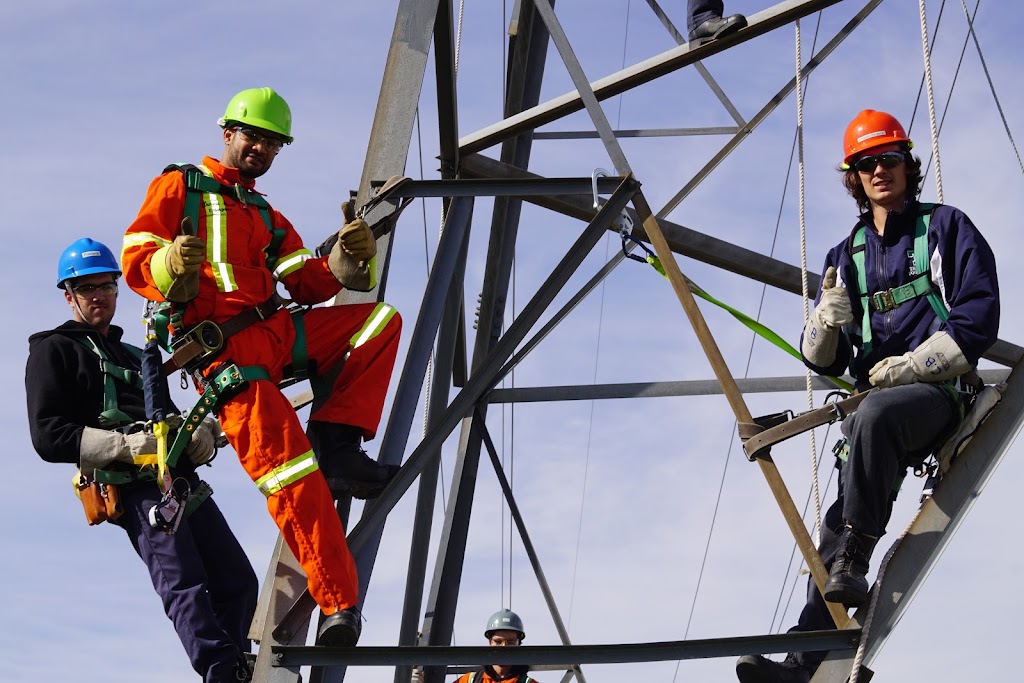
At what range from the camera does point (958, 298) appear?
6328 mm

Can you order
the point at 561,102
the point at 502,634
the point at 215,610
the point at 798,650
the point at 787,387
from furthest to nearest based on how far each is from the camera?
the point at 502,634, the point at 787,387, the point at 561,102, the point at 215,610, the point at 798,650

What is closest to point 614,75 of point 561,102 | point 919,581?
point 561,102

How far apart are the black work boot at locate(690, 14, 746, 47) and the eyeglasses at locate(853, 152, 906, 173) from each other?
57.2 inches

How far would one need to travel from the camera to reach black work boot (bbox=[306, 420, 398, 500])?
263 inches

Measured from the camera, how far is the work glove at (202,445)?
21.7 ft

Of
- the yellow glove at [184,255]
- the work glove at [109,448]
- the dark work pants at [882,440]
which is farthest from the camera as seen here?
the work glove at [109,448]

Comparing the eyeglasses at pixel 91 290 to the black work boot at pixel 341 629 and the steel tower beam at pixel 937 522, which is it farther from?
the steel tower beam at pixel 937 522

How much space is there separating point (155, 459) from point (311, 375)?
759mm

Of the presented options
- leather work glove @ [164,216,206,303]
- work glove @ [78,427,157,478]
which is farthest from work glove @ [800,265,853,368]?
work glove @ [78,427,157,478]

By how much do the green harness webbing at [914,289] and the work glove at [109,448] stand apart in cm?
310

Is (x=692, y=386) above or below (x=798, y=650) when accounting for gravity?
above

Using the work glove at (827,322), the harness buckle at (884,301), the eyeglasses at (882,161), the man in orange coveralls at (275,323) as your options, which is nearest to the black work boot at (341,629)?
the man in orange coveralls at (275,323)

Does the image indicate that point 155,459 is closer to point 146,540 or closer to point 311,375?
point 146,540

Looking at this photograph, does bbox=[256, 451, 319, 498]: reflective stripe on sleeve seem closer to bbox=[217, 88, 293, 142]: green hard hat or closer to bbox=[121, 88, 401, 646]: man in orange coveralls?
bbox=[121, 88, 401, 646]: man in orange coveralls
